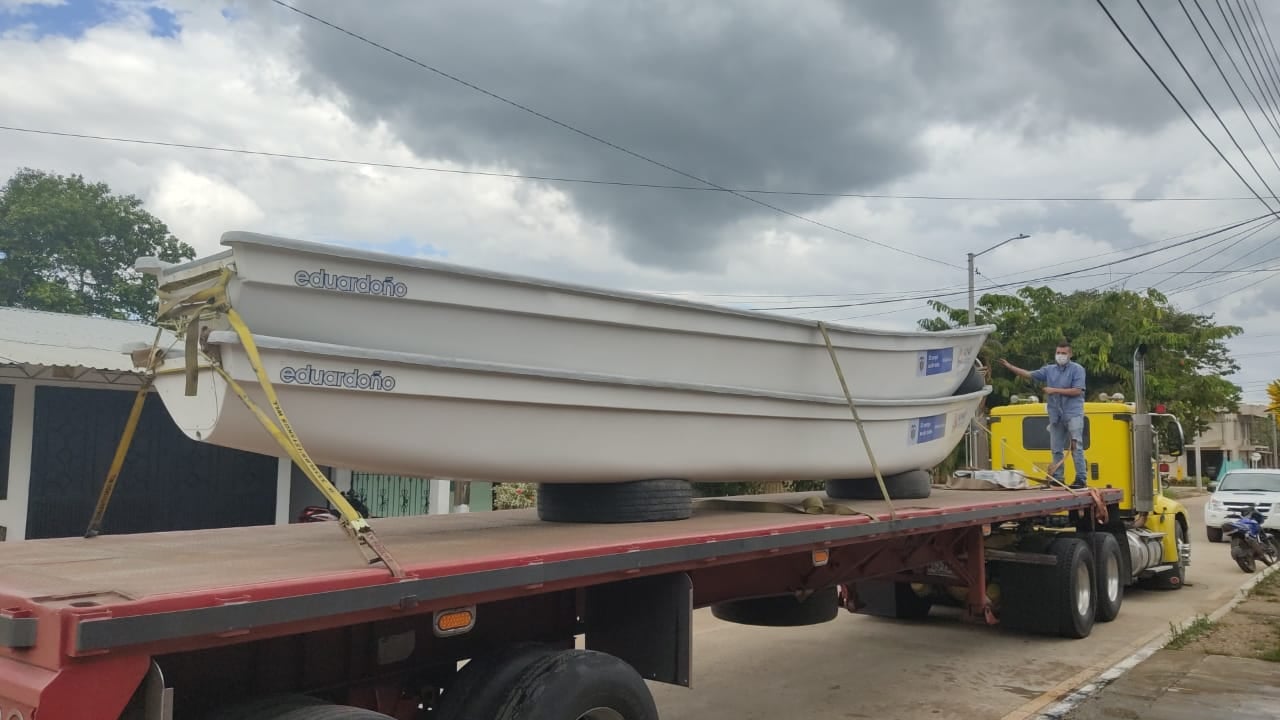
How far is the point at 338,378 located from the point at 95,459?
26.8 feet

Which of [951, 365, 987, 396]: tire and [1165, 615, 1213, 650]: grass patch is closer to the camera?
[951, 365, 987, 396]: tire

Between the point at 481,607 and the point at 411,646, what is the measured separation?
0.31 m

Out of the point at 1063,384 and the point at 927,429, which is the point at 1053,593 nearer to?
the point at 1063,384

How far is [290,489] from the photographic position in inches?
460

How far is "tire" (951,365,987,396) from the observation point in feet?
23.8

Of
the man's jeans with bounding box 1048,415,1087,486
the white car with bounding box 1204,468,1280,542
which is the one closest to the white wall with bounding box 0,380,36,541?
the man's jeans with bounding box 1048,415,1087,486

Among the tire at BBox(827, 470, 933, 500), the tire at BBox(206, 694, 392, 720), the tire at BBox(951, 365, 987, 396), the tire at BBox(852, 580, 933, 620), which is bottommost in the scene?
the tire at BBox(852, 580, 933, 620)

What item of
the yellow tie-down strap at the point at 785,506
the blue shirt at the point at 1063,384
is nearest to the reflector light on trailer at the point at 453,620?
the yellow tie-down strap at the point at 785,506

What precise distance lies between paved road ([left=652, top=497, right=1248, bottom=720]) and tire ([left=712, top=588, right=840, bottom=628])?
787mm

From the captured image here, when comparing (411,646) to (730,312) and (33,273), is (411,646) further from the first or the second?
(33,273)

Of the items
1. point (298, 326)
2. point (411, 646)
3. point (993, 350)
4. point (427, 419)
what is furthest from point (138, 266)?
point (993, 350)

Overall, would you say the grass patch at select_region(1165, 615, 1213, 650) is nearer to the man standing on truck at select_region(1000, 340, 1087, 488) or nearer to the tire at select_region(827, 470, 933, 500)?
the man standing on truck at select_region(1000, 340, 1087, 488)

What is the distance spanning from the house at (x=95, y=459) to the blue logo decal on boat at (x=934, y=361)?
5903 millimetres

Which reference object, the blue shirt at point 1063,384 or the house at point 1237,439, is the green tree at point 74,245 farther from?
the house at point 1237,439
